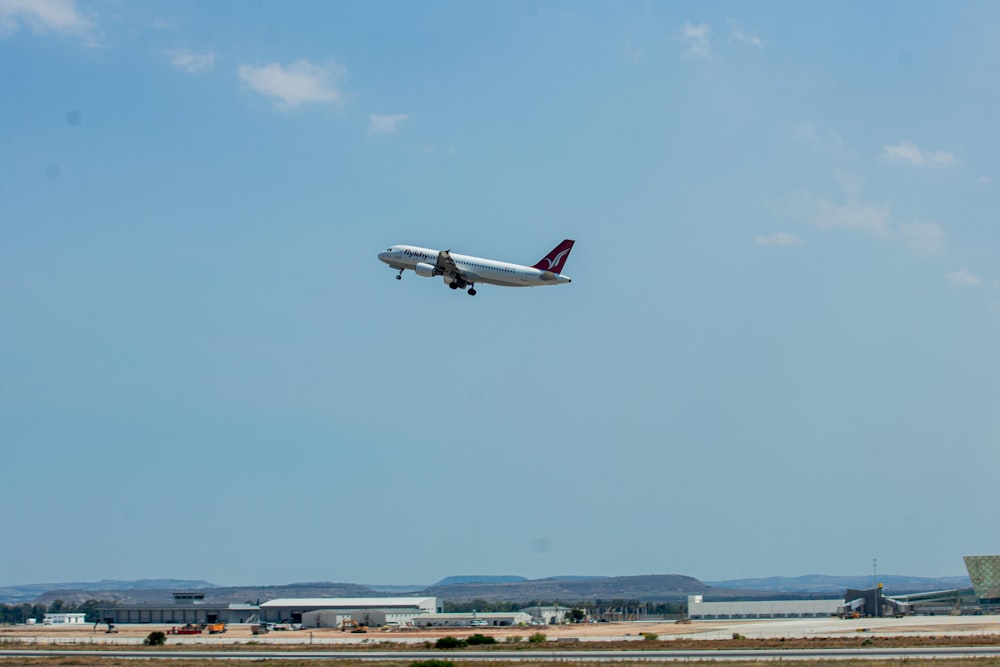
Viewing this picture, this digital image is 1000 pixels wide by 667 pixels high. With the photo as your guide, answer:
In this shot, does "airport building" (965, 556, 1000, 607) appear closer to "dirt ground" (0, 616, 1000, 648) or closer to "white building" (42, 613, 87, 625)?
"dirt ground" (0, 616, 1000, 648)

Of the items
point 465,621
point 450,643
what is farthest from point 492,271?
point 465,621

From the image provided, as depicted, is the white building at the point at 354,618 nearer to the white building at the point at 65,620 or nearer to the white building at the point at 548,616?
the white building at the point at 548,616

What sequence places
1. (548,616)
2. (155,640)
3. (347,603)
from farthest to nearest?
(347,603), (548,616), (155,640)

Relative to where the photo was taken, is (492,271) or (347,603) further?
(347,603)

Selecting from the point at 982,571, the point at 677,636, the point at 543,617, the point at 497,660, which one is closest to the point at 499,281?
the point at 677,636

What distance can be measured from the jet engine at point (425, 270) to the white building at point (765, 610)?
86.4 metres

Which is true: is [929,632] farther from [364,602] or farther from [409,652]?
[364,602]

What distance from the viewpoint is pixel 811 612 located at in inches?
6594

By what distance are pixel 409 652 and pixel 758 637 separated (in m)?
29.1

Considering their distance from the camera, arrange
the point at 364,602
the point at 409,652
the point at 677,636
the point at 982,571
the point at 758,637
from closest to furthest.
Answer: the point at 409,652
the point at 758,637
the point at 677,636
the point at 982,571
the point at 364,602

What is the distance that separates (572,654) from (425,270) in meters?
45.1

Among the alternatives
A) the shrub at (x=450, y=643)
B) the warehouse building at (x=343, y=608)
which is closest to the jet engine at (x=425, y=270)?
the shrub at (x=450, y=643)

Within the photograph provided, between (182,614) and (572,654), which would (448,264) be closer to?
(572,654)

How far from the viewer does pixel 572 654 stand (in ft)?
251
